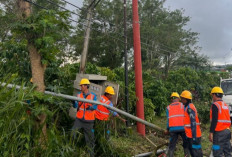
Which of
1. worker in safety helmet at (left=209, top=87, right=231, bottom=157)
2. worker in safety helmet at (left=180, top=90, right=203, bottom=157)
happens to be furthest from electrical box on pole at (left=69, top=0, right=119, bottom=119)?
worker in safety helmet at (left=209, top=87, right=231, bottom=157)

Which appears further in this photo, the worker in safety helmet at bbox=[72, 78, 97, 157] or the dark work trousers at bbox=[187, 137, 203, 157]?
the dark work trousers at bbox=[187, 137, 203, 157]

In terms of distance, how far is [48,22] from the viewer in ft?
11.3

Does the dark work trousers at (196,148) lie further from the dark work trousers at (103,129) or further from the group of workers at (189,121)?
the dark work trousers at (103,129)

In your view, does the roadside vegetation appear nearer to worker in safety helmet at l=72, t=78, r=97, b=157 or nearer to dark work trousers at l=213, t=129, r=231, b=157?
worker in safety helmet at l=72, t=78, r=97, b=157

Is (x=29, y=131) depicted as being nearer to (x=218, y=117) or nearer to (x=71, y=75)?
(x=71, y=75)

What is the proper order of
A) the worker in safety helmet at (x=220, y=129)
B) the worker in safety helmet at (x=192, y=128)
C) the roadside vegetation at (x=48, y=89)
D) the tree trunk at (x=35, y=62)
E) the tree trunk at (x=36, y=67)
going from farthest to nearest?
the worker in safety helmet at (x=192, y=128) → the worker in safety helmet at (x=220, y=129) → the tree trunk at (x=36, y=67) → the tree trunk at (x=35, y=62) → the roadside vegetation at (x=48, y=89)

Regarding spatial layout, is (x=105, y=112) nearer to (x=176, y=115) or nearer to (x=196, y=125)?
(x=176, y=115)

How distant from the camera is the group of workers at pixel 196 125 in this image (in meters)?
4.36

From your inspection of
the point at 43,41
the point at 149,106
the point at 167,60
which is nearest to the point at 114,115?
the point at 43,41

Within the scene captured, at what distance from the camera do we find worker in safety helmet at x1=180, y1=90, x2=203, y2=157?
453 centimetres

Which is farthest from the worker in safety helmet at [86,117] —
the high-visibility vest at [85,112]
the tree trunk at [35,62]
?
the tree trunk at [35,62]

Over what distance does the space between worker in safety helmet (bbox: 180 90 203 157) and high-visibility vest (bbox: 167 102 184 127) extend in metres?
0.18


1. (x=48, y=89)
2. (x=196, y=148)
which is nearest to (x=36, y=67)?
(x=48, y=89)

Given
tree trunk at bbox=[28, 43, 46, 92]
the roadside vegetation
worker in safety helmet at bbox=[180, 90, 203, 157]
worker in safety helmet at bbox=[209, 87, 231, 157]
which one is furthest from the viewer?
worker in safety helmet at bbox=[180, 90, 203, 157]
